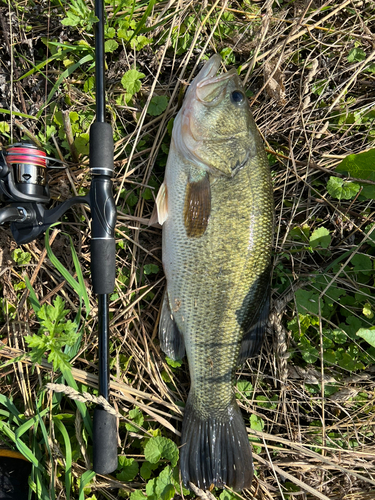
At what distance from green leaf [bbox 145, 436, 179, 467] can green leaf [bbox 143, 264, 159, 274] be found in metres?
1.14

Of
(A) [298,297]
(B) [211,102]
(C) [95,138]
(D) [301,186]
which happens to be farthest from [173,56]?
(A) [298,297]

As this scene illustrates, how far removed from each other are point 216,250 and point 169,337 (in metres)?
0.71

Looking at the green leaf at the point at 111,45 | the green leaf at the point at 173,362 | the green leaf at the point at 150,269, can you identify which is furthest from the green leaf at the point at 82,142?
the green leaf at the point at 173,362

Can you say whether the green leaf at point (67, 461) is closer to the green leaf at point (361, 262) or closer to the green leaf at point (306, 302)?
the green leaf at point (306, 302)

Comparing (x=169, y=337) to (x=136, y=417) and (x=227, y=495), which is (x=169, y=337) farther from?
(x=227, y=495)

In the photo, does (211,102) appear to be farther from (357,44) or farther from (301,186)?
(357,44)

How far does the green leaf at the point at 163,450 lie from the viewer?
2.26m

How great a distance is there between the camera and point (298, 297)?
8.18ft

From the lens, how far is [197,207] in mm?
2199

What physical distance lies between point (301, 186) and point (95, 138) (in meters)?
1.58

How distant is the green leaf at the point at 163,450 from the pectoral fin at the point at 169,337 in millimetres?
559

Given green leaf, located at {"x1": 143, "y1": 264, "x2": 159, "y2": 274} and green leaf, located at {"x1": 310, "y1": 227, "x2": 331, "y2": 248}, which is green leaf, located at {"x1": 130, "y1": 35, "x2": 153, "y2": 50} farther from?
green leaf, located at {"x1": 310, "y1": 227, "x2": 331, "y2": 248}

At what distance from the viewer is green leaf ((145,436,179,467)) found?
2.26 meters

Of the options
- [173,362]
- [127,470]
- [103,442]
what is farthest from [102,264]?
[127,470]
